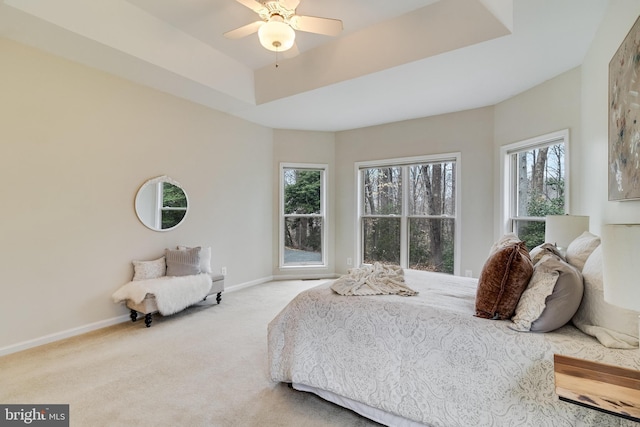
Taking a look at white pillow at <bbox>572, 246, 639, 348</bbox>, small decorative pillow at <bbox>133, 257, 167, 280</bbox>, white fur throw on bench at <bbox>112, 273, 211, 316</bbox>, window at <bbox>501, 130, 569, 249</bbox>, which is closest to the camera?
white pillow at <bbox>572, 246, 639, 348</bbox>

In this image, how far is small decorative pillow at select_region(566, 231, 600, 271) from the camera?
71.4 inches

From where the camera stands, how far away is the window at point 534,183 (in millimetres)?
3311

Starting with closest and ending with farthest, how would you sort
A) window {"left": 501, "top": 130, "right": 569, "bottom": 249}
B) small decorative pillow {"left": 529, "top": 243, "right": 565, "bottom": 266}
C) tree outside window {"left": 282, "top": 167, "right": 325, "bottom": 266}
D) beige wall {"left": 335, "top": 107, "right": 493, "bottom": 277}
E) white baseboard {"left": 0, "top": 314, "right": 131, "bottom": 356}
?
small decorative pillow {"left": 529, "top": 243, "right": 565, "bottom": 266} → white baseboard {"left": 0, "top": 314, "right": 131, "bottom": 356} → window {"left": 501, "top": 130, "right": 569, "bottom": 249} → beige wall {"left": 335, "top": 107, "right": 493, "bottom": 277} → tree outside window {"left": 282, "top": 167, "right": 325, "bottom": 266}

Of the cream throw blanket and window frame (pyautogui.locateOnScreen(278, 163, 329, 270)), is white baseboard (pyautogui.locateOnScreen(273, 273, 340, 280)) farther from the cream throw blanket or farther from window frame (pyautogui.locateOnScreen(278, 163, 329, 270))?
the cream throw blanket

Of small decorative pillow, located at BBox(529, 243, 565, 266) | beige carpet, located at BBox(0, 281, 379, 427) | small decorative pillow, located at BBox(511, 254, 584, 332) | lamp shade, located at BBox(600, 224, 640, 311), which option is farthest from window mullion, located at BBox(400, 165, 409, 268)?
lamp shade, located at BBox(600, 224, 640, 311)

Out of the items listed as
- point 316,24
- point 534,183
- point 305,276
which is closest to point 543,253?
point 534,183

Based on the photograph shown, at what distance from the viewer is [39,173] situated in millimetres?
2789

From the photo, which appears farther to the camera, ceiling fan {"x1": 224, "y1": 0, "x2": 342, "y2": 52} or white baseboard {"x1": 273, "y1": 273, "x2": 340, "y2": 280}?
white baseboard {"x1": 273, "y1": 273, "x2": 340, "y2": 280}

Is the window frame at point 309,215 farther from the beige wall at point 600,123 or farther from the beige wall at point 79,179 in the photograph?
the beige wall at point 600,123

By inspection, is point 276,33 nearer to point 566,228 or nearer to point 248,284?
point 566,228

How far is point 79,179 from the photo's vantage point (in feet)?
9.97

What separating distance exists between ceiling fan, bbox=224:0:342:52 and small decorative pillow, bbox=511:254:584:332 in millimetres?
2210

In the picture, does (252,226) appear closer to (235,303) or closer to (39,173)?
(235,303)

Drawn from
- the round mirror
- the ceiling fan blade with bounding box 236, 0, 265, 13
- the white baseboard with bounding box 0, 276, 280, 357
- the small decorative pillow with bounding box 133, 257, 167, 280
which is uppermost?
the ceiling fan blade with bounding box 236, 0, 265, 13
